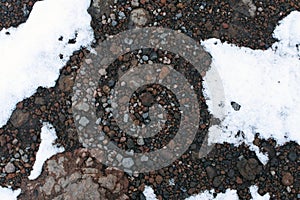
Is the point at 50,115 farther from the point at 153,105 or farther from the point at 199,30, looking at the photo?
the point at 199,30

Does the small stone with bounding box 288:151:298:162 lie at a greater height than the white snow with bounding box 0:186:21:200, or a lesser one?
greater

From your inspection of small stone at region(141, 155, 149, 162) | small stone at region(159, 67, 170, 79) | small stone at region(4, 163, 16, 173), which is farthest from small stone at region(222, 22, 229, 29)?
small stone at region(4, 163, 16, 173)

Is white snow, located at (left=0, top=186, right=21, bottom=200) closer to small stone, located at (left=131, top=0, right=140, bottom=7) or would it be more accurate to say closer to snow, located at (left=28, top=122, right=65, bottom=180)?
snow, located at (left=28, top=122, right=65, bottom=180)

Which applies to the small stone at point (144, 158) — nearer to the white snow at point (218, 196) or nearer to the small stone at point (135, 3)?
the white snow at point (218, 196)

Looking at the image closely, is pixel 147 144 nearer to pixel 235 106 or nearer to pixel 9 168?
pixel 235 106

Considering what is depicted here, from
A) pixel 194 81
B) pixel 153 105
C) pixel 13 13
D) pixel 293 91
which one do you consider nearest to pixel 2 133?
pixel 13 13

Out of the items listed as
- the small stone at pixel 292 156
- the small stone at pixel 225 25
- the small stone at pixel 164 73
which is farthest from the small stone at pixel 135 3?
the small stone at pixel 292 156

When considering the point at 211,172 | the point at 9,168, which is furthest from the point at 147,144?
the point at 9,168
